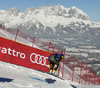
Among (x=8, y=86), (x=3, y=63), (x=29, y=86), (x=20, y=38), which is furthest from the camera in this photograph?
(x=20, y=38)

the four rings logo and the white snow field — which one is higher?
the four rings logo

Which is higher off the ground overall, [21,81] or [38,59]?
[38,59]

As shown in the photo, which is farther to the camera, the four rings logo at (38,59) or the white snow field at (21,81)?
the four rings logo at (38,59)

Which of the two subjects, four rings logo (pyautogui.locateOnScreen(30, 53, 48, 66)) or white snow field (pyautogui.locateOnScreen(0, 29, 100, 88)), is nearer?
white snow field (pyautogui.locateOnScreen(0, 29, 100, 88))

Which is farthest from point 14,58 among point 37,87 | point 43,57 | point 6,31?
point 6,31

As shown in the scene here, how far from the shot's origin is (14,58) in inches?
479

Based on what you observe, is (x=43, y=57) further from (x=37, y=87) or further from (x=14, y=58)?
(x=37, y=87)

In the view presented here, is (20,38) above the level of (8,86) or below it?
above

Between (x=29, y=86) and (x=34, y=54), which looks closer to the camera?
(x=29, y=86)

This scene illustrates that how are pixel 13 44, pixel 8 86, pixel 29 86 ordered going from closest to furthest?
pixel 8 86 → pixel 29 86 → pixel 13 44

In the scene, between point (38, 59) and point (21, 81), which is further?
point (38, 59)

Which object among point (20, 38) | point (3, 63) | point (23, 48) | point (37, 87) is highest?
point (20, 38)

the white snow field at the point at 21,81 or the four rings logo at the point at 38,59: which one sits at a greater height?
the four rings logo at the point at 38,59

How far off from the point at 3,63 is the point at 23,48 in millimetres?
1996
